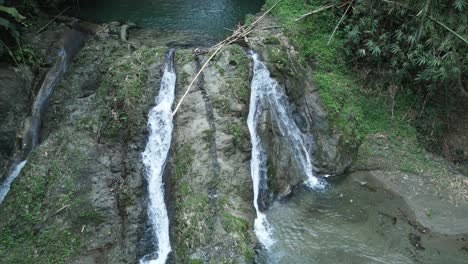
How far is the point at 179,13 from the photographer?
40.0ft

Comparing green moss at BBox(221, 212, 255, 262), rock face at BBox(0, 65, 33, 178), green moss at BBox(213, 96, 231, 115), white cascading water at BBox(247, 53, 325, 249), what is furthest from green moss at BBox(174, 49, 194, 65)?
green moss at BBox(221, 212, 255, 262)

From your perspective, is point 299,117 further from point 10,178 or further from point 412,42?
point 10,178

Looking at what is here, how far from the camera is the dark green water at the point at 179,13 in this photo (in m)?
11.4

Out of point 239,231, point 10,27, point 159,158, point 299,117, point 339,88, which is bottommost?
point 239,231

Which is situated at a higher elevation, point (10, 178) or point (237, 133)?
point (237, 133)

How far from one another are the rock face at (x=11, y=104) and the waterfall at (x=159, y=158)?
2.74 meters

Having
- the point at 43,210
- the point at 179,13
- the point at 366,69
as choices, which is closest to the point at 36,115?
the point at 43,210

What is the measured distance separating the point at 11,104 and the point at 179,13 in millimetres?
5530

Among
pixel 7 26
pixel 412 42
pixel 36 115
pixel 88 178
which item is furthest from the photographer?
pixel 412 42

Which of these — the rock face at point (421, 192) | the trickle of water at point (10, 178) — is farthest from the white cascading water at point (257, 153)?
the trickle of water at point (10, 178)

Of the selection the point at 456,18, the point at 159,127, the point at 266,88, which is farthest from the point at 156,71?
the point at 456,18

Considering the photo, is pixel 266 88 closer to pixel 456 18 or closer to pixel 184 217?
pixel 184 217

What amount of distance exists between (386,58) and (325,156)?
3118 millimetres

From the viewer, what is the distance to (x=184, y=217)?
714cm
